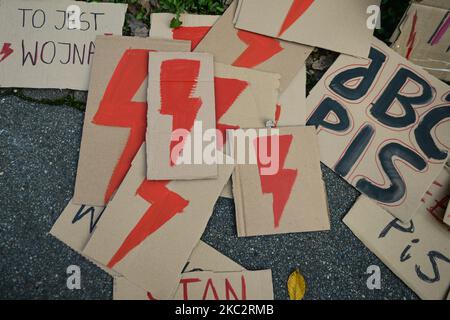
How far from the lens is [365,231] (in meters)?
1.68

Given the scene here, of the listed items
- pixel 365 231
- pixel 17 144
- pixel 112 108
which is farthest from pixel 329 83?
pixel 17 144

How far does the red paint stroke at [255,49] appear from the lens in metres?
1.76

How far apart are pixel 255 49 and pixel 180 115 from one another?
0.45 meters

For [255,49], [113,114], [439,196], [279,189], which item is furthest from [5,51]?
[439,196]

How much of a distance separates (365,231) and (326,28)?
85 centimetres

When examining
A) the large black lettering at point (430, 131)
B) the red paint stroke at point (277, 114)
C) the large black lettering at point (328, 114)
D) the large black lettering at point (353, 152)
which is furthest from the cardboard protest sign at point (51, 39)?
the large black lettering at point (430, 131)

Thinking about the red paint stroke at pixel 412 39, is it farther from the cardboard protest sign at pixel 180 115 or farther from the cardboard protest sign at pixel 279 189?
the cardboard protest sign at pixel 180 115

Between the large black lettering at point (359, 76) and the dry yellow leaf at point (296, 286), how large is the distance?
0.76m

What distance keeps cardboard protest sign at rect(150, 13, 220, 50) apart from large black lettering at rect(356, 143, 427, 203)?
2.94ft

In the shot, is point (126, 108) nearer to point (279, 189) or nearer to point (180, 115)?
point (180, 115)

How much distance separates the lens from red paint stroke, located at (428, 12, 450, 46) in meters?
1.63

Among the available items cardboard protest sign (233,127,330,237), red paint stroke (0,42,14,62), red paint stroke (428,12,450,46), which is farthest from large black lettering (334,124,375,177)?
red paint stroke (0,42,14,62)
